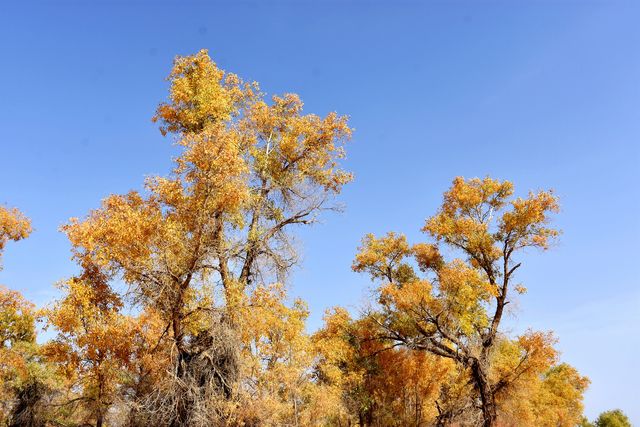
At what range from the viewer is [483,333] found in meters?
18.7

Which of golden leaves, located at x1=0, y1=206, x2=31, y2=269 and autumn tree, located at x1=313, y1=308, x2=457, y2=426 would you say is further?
autumn tree, located at x1=313, y1=308, x2=457, y2=426

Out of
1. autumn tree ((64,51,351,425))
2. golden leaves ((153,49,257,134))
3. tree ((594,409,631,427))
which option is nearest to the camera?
autumn tree ((64,51,351,425))

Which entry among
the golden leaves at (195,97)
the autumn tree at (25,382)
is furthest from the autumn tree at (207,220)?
the autumn tree at (25,382)

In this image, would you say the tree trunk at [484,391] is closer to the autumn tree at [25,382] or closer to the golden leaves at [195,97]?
the golden leaves at [195,97]

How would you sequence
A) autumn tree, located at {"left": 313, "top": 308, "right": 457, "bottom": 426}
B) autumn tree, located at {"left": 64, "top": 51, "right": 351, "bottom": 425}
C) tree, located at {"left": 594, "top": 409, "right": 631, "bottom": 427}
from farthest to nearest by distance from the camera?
tree, located at {"left": 594, "top": 409, "right": 631, "bottom": 427} < autumn tree, located at {"left": 313, "top": 308, "right": 457, "bottom": 426} < autumn tree, located at {"left": 64, "top": 51, "right": 351, "bottom": 425}

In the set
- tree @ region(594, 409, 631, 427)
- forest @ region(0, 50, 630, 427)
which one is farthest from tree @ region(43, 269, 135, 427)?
tree @ region(594, 409, 631, 427)

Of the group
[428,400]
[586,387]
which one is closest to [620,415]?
[586,387]

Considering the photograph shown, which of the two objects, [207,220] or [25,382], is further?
[25,382]

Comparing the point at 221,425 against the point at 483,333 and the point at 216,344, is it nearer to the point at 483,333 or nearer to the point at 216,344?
the point at 216,344

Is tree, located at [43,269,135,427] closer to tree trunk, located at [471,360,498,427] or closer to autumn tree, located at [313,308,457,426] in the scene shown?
autumn tree, located at [313,308,457,426]

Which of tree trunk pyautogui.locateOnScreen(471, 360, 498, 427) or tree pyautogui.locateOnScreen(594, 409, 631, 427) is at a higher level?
tree trunk pyautogui.locateOnScreen(471, 360, 498, 427)

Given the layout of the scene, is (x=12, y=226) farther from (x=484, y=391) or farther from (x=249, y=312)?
(x=484, y=391)

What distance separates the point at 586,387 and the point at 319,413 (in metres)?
34.6

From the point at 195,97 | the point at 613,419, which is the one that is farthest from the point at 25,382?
the point at 613,419
